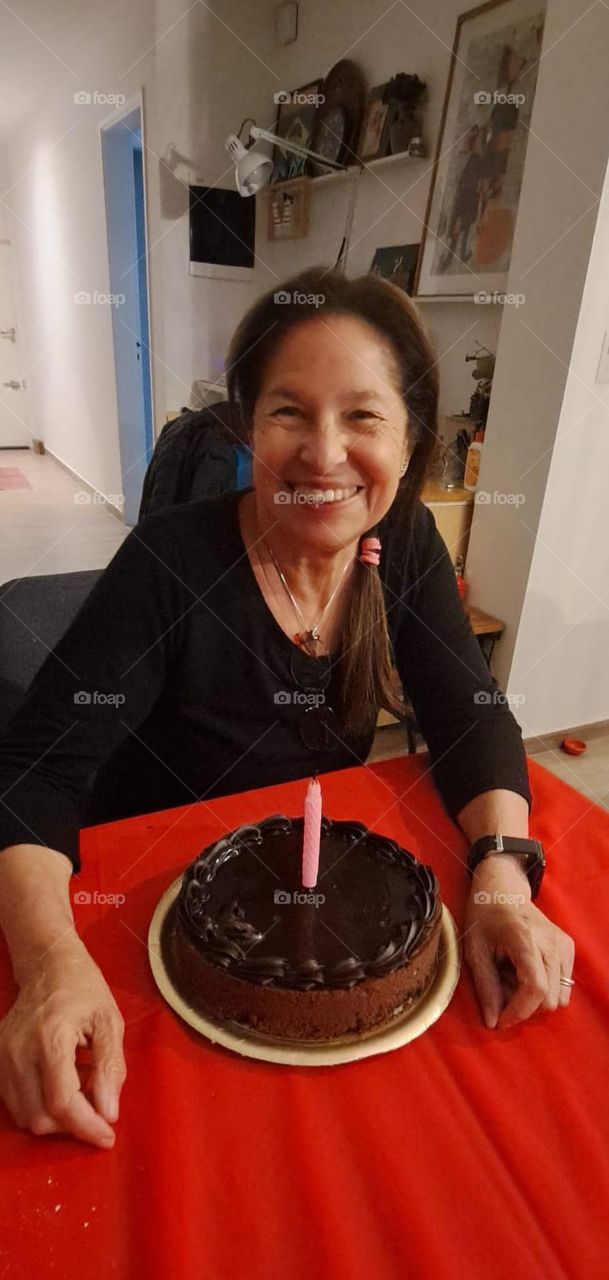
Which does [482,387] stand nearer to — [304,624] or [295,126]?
[304,624]

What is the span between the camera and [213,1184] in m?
0.50

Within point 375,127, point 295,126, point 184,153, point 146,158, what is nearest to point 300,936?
point 375,127

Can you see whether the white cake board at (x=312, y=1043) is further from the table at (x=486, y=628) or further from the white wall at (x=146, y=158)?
the white wall at (x=146, y=158)

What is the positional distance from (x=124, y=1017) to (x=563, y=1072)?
364 millimetres

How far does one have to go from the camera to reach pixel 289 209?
347 centimetres

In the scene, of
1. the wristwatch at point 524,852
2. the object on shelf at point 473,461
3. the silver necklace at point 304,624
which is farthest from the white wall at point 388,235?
the wristwatch at point 524,852

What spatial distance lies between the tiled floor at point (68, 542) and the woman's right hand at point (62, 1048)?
6.08ft

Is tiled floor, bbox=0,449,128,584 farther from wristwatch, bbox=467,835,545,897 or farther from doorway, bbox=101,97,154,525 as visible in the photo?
wristwatch, bbox=467,835,545,897

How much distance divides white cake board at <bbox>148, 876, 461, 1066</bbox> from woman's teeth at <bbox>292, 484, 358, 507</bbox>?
550 millimetres

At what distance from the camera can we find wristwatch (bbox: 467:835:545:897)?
2.62 ft

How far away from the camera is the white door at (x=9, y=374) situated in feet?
24.5

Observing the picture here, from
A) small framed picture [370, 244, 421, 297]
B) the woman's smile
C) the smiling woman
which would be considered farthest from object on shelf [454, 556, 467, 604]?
the woman's smile

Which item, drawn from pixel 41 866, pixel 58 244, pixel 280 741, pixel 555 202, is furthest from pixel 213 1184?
pixel 58 244

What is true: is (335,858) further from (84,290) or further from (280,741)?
(84,290)
